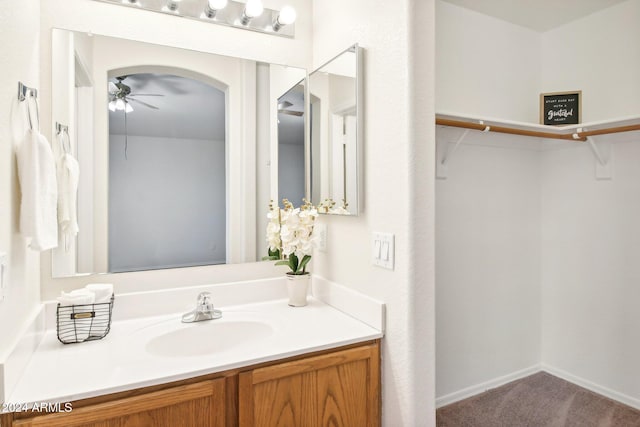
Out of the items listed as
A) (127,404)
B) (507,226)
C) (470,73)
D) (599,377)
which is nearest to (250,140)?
(127,404)

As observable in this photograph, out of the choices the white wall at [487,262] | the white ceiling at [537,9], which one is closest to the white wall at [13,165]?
the white wall at [487,262]

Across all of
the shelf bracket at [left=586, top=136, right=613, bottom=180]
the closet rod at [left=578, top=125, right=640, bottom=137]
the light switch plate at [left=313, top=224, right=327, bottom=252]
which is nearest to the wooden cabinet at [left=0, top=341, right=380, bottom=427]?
the light switch plate at [left=313, top=224, right=327, bottom=252]

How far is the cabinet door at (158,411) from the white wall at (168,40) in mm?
632

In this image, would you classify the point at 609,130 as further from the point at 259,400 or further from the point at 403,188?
the point at 259,400

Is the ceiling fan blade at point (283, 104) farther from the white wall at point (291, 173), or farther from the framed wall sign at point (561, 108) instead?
the framed wall sign at point (561, 108)

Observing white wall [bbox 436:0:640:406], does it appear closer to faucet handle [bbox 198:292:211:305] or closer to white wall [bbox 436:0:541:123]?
white wall [bbox 436:0:541:123]

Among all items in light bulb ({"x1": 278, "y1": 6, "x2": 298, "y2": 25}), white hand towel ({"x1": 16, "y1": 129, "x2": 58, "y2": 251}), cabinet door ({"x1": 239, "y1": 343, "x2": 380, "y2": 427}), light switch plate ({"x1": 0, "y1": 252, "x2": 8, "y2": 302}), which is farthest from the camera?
light bulb ({"x1": 278, "y1": 6, "x2": 298, "y2": 25})

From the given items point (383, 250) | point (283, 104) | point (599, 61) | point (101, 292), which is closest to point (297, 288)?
point (383, 250)

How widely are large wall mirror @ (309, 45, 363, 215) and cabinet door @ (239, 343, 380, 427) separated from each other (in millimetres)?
561

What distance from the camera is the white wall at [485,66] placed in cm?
214

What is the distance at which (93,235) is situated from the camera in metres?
1.50

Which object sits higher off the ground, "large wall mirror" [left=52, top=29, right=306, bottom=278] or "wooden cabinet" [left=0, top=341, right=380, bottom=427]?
"large wall mirror" [left=52, top=29, right=306, bottom=278]

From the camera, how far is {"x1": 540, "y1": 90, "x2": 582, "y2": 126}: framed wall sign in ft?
7.23

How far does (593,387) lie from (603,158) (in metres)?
1.33
